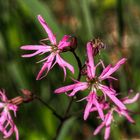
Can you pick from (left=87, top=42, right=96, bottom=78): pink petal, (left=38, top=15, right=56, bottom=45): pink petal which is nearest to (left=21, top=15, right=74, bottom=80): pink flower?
(left=38, top=15, right=56, bottom=45): pink petal

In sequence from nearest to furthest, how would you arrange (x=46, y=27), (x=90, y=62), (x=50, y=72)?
(x=90, y=62) → (x=46, y=27) → (x=50, y=72)

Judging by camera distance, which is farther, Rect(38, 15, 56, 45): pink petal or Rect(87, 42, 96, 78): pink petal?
Rect(38, 15, 56, 45): pink petal

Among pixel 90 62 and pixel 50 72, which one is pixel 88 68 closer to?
pixel 90 62

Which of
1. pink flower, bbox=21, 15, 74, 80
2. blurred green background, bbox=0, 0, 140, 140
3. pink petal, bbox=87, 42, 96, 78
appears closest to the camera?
pink petal, bbox=87, 42, 96, 78

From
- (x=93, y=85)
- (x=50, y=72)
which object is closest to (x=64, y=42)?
(x=93, y=85)

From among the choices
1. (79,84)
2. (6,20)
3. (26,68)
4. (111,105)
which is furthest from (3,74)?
(79,84)

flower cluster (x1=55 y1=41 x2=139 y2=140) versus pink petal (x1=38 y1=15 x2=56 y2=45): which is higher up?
pink petal (x1=38 y1=15 x2=56 y2=45)

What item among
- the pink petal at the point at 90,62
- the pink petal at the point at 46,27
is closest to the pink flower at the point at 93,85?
the pink petal at the point at 90,62

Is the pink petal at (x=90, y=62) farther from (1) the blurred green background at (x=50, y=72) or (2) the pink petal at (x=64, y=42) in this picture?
(1) the blurred green background at (x=50, y=72)

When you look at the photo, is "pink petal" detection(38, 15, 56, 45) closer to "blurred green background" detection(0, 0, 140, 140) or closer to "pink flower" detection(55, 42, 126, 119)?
"pink flower" detection(55, 42, 126, 119)

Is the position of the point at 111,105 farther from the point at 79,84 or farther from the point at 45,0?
the point at 45,0

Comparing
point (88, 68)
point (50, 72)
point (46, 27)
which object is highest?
point (46, 27)
